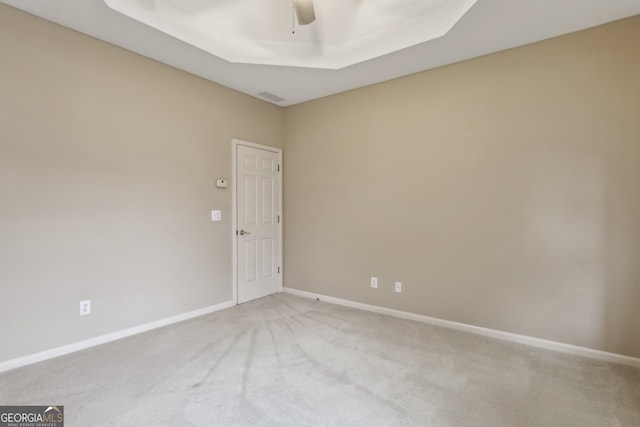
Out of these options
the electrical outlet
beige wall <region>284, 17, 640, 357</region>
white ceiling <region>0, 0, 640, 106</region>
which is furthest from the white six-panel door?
the electrical outlet

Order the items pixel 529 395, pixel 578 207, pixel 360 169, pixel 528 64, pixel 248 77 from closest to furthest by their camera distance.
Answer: pixel 529 395
pixel 578 207
pixel 528 64
pixel 248 77
pixel 360 169

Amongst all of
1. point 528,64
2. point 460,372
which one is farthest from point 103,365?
point 528,64

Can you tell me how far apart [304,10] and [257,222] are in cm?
278

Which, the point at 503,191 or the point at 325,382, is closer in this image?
the point at 325,382

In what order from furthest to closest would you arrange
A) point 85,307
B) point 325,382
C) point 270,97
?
point 270,97
point 85,307
point 325,382

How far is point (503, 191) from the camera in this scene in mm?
2973

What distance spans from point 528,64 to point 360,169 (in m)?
1.93

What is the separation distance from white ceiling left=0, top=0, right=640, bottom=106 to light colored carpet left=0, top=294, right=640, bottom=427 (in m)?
2.76

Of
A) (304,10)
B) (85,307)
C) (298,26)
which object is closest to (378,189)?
(298,26)

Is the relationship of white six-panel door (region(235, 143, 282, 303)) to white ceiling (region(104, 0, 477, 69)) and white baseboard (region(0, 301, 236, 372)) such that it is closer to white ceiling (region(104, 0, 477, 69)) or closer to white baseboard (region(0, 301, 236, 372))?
white baseboard (region(0, 301, 236, 372))

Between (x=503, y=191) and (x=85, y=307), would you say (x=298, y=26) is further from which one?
(x=85, y=307)

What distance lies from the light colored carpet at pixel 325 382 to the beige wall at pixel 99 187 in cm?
41

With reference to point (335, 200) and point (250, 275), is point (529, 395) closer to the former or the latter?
point (335, 200)

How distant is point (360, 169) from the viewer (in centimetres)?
390
